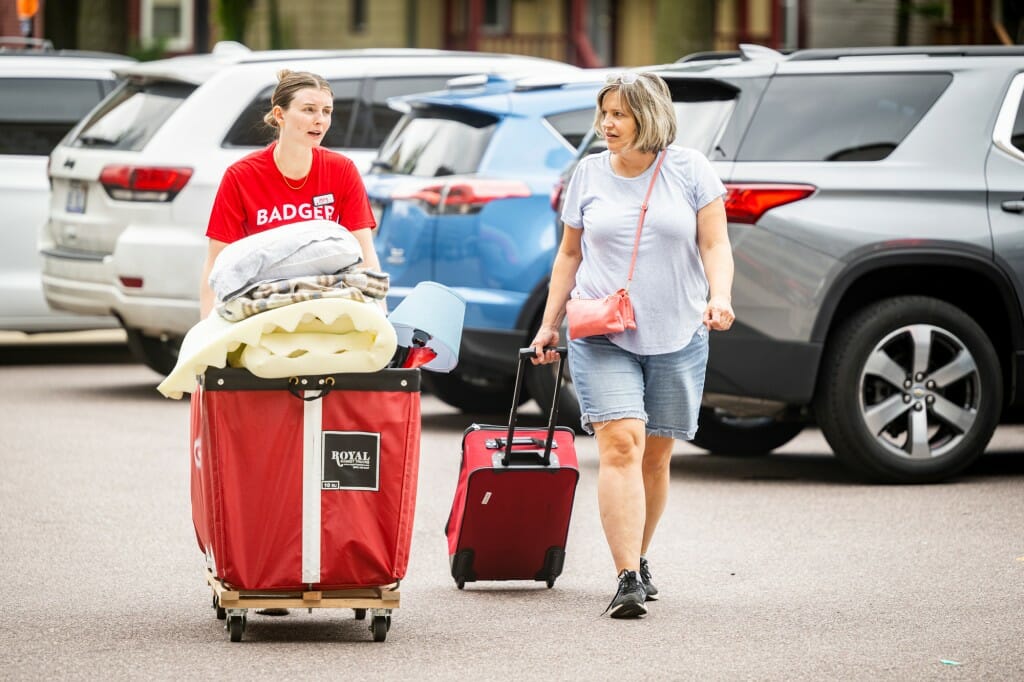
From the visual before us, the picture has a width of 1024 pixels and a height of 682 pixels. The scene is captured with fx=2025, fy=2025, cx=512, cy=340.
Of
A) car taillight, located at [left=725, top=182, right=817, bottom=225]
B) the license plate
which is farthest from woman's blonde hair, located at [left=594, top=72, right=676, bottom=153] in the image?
the license plate

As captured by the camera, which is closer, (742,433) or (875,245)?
(875,245)

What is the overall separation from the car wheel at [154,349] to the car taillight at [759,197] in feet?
17.6

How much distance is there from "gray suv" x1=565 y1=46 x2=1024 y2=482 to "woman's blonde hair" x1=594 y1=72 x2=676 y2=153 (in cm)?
229

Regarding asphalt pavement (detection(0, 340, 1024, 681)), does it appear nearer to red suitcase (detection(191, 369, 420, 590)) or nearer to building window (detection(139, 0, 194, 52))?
red suitcase (detection(191, 369, 420, 590))

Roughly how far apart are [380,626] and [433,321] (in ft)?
3.07

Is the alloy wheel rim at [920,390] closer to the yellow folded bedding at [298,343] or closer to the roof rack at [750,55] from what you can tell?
the roof rack at [750,55]

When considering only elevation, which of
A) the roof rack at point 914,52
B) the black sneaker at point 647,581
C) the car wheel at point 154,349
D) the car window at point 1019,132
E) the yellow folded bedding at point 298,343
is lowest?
the car wheel at point 154,349

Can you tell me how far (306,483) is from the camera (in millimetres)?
5816

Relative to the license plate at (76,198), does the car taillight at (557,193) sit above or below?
above

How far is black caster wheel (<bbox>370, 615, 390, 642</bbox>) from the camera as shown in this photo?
5.96 m

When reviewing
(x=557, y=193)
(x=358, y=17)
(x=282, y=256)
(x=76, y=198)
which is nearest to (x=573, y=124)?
(x=557, y=193)

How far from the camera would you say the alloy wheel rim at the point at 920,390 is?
28.9 feet

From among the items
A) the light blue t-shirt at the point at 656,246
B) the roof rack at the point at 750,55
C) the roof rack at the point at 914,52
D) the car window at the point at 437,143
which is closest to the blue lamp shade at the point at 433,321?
the light blue t-shirt at the point at 656,246

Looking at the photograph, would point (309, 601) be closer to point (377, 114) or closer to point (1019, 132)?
point (1019, 132)
